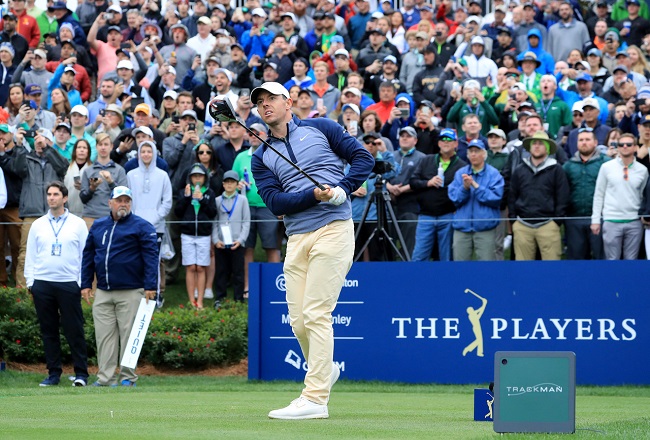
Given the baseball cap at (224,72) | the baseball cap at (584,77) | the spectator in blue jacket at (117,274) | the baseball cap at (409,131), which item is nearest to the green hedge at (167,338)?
the spectator in blue jacket at (117,274)

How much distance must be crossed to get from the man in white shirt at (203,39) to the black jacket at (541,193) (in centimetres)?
985

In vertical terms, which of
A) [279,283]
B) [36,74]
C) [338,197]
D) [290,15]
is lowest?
[279,283]

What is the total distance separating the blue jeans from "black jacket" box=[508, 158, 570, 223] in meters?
0.97

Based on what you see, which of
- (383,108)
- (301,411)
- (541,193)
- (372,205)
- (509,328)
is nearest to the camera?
(301,411)

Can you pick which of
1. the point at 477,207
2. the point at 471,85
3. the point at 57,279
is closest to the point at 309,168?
the point at 57,279

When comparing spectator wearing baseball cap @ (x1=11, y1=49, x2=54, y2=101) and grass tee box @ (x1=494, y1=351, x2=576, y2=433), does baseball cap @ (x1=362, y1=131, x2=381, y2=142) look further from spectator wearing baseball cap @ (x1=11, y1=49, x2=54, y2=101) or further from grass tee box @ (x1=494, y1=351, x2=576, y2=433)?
grass tee box @ (x1=494, y1=351, x2=576, y2=433)

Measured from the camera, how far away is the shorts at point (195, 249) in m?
18.2

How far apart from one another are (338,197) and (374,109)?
12024 mm

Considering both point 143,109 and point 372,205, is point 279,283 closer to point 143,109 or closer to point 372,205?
point 372,205

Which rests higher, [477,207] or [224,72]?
[224,72]

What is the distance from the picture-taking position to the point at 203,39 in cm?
2445

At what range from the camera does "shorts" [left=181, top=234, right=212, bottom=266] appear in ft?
59.8

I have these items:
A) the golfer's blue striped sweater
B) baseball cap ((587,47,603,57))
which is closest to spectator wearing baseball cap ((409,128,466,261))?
baseball cap ((587,47,603,57))

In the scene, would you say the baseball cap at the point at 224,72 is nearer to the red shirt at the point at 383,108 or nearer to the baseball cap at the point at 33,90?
the red shirt at the point at 383,108
